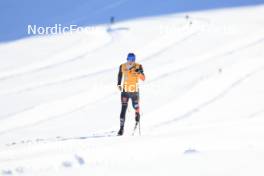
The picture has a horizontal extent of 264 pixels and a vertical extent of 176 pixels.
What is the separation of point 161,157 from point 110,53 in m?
18.9

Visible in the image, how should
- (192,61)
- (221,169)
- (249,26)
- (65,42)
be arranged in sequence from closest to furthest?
(221,169)
(192,61)
(65,42)
(249,26)

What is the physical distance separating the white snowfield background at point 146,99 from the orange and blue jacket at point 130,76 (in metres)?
1.01

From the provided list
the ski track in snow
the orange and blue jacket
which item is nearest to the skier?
the orange and blue jacket

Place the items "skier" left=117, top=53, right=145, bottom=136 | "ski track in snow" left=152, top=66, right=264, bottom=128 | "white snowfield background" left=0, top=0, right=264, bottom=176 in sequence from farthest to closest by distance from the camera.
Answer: "ski track in snow" left=152, top=66, right=264, bottom=128 → "skier" left=117, top=53, right=145, bottom=136 → "white snowfield background" left=0, top=0, right=264, bottom=176

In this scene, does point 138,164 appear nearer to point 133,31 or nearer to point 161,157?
point 161,157

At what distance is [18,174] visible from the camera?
628 centimetres

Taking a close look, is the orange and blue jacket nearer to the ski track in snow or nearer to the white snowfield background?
the white snowfield background

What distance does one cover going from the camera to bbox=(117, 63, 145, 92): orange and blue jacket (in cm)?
1018

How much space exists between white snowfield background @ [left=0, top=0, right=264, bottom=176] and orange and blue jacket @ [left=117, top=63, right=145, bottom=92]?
101 centimetres

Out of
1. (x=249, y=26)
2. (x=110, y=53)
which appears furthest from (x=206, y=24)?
(x=110, y=53)

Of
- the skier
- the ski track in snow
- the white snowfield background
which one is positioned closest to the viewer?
the white snowfield background

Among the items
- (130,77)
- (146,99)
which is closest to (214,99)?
(146,99)

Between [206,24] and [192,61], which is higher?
[206,24]

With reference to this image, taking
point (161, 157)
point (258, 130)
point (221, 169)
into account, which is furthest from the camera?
point (258, 130)
